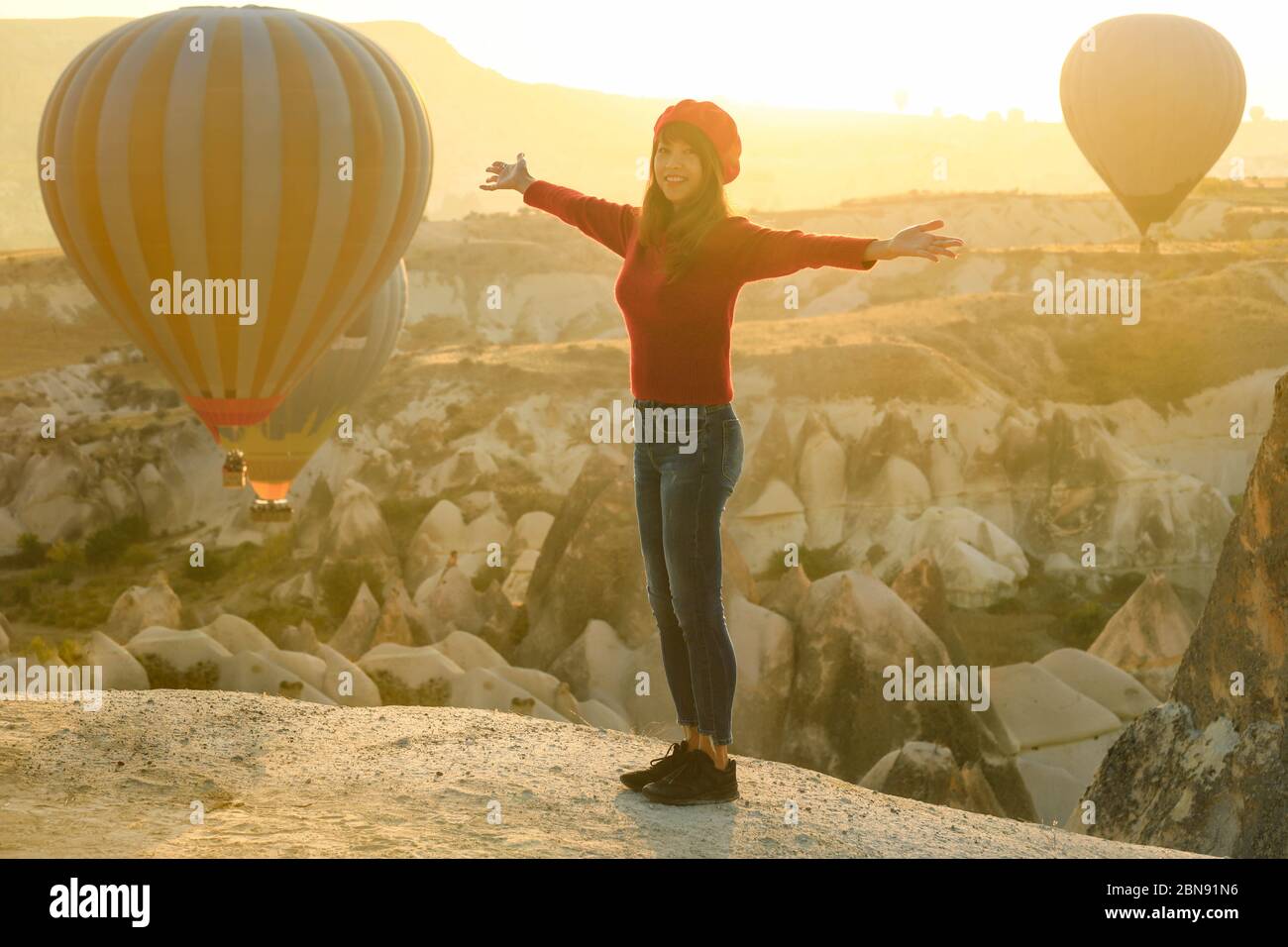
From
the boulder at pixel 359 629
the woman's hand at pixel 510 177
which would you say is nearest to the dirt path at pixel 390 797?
the woman's hand at pixel 510 177

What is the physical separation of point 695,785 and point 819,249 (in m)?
1.66

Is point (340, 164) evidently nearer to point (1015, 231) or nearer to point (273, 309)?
point (273, 309)

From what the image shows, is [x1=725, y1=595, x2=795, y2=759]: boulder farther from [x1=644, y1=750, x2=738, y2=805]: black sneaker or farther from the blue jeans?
the blue jeans

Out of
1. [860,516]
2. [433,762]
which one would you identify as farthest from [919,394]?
[433,762]

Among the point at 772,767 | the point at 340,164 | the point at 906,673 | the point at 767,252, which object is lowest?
the point at 906,673

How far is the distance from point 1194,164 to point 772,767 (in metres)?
39.2

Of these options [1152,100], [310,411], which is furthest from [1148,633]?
[1152,100]

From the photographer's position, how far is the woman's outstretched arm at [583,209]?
16.3ft

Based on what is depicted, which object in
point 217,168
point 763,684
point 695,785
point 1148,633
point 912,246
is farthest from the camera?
point 1148,633

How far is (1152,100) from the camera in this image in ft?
132

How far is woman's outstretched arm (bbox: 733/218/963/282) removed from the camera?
4.38 meters

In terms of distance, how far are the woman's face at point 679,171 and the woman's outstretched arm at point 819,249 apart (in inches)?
7.3

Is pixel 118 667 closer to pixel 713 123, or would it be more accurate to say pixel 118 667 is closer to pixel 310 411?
pixel 713 123
